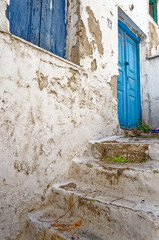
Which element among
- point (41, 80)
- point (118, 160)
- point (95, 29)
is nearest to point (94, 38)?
point (95, 29)

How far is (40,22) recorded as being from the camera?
212cm

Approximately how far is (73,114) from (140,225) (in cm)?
127

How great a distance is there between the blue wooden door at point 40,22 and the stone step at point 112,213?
1669 millimetres

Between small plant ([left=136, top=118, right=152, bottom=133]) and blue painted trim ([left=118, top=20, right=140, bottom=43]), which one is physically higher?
blue painted trim ([left=118, top=20, right=140, bottom=43])

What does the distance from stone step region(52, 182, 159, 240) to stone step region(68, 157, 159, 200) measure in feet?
0.23

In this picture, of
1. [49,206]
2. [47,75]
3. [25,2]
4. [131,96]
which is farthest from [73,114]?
[131,96]

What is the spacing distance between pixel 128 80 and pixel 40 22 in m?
2.29

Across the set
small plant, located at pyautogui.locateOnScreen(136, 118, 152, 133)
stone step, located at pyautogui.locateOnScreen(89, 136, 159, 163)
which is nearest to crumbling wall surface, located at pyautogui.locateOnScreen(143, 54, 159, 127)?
small plant, located at pyautogui.locateOnScreen(136, 118, 152, 133)

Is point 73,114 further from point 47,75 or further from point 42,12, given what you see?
point 42,12

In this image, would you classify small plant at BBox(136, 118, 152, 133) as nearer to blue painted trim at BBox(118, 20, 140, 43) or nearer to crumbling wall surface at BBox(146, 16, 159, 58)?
crumbling wall surface at BBox(146, 16, 159, 58)

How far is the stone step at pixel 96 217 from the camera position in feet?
3.70

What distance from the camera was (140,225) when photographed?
3.68 feet

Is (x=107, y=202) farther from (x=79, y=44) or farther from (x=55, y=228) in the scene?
(x=79, y=44)

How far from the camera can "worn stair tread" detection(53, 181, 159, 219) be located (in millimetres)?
1185
